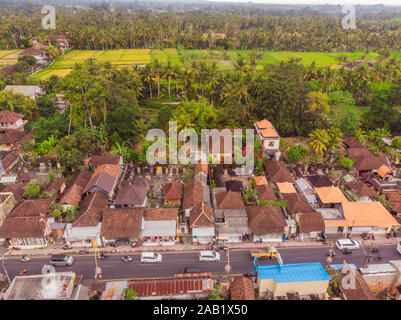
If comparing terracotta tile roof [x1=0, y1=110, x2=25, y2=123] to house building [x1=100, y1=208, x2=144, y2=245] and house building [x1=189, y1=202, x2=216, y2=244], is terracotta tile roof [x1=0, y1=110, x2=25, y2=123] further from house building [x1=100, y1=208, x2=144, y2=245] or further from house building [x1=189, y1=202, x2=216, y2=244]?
house building [x1=189, y1=202, x2=216, y2=244]

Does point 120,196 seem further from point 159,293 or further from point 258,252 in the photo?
point 258,252

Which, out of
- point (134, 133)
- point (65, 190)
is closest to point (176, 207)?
point (65, 190)

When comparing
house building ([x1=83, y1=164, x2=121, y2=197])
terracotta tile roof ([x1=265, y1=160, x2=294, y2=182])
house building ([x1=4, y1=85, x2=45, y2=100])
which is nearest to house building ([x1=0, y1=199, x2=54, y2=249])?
house building ([x1=83, y1=164, x2=121, y2=197])

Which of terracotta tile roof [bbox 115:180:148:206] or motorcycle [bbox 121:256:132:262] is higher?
terracotta tile roof [bbox 115:180:148:206]

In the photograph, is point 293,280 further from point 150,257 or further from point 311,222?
point 150,257

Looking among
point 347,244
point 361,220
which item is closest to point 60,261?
point 347,244

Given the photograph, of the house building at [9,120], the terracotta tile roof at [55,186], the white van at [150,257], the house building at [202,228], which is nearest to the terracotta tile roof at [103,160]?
the terracotta tile roof at [55,186]
